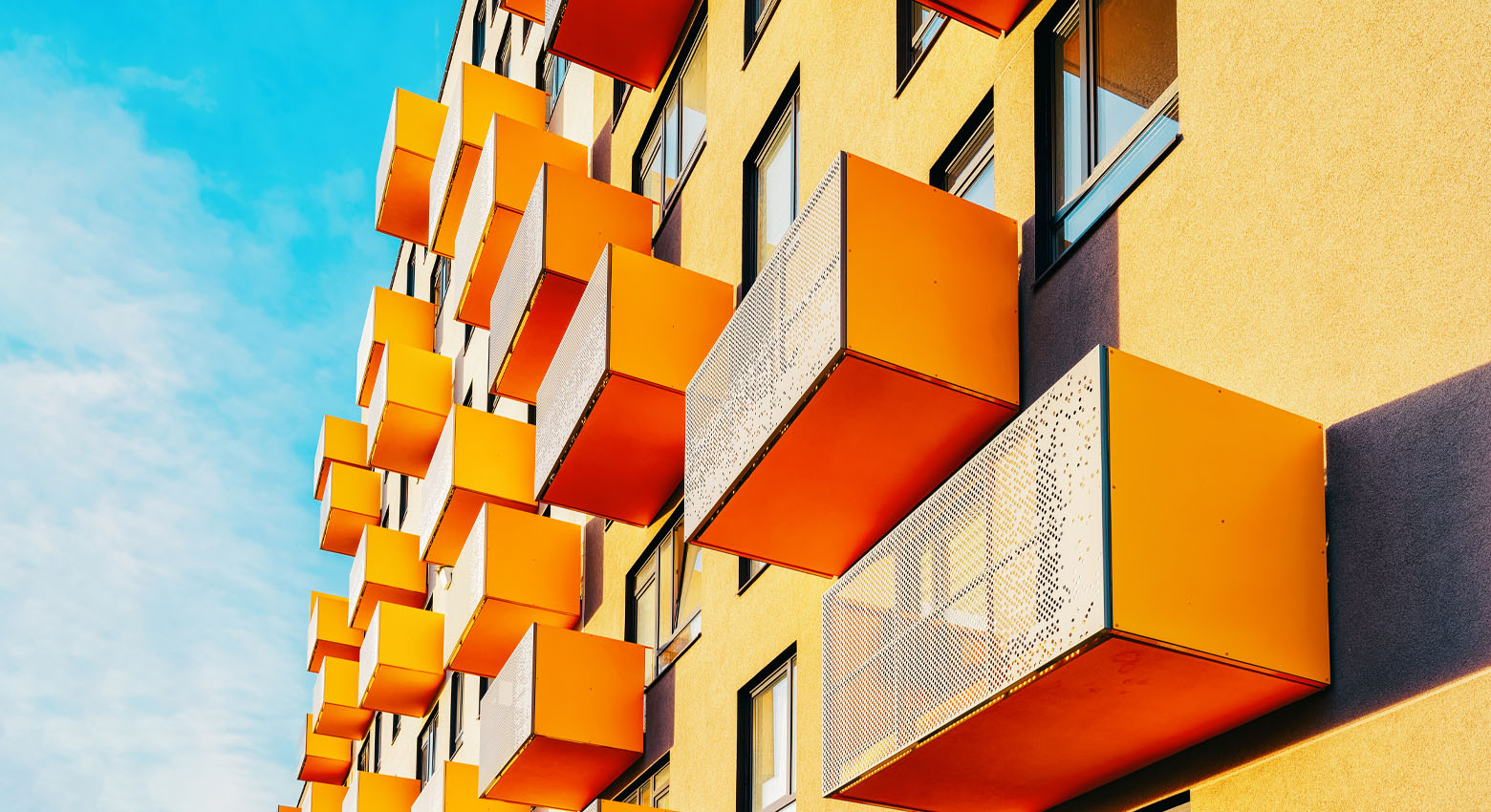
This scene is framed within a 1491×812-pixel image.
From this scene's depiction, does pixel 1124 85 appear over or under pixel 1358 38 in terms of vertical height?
over

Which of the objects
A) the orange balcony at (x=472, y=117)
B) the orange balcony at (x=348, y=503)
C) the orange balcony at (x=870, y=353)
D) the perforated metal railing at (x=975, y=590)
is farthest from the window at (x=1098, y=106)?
the orange balcony at (x=348, y=503)

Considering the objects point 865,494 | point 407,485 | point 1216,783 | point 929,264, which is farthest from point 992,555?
point 407,485

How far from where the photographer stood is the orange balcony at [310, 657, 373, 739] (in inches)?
1336

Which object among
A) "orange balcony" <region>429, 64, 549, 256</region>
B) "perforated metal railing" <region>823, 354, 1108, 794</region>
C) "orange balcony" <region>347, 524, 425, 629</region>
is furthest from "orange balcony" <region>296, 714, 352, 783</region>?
"perforated metal railing" <region>823, 354, 1108, 794</region>

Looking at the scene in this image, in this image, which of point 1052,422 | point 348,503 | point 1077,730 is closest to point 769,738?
point 1077,730

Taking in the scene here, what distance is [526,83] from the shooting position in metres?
26.0

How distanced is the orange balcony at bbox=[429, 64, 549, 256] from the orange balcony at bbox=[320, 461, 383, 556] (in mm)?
14088

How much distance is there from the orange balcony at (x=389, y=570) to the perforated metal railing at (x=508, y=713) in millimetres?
13343

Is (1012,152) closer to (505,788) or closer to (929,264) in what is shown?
(929,264)

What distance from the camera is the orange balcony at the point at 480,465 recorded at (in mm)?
21094

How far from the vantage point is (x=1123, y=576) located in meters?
6.09

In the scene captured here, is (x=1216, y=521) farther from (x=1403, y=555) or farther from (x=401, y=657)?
(x=401, y=657)

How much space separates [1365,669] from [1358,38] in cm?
266

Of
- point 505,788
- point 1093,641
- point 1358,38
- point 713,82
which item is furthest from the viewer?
point 505,788
